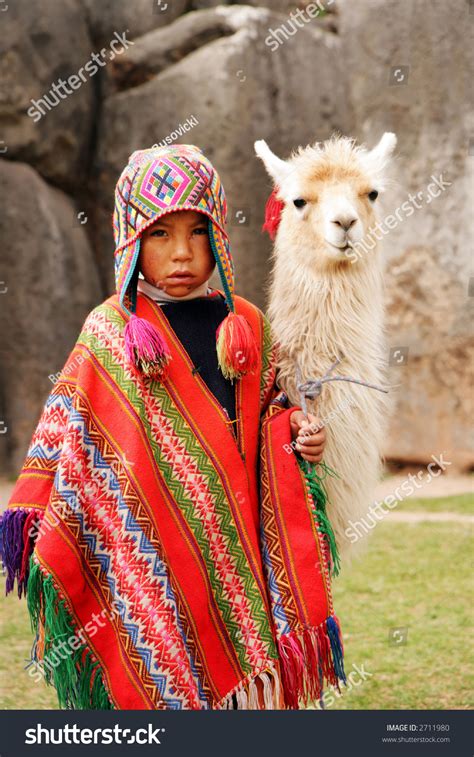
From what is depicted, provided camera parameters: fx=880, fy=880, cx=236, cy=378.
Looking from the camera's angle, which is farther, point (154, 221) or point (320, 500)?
point (320, 500)

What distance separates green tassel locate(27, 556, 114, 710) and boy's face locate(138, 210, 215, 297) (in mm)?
652

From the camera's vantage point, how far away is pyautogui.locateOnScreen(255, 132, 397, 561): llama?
208 centimetres

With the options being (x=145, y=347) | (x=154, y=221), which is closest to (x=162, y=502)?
(x=145, y=347)

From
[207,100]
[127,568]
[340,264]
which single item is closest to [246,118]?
[207,100]

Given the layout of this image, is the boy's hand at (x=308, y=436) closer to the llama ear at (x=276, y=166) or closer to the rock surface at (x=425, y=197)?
the llama ear at (x=276, y=166)

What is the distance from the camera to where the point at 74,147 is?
258 inches

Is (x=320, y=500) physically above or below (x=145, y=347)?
below

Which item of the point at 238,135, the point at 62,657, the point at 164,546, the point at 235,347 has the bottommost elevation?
the point at 62,657

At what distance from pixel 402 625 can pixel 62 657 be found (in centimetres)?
247

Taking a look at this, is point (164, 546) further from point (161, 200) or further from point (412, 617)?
point (412, 617)

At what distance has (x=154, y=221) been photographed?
1835 millimetres

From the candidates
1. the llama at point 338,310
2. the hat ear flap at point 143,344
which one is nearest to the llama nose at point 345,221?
the llama at point 338,310

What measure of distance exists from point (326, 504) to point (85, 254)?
4.88 m
